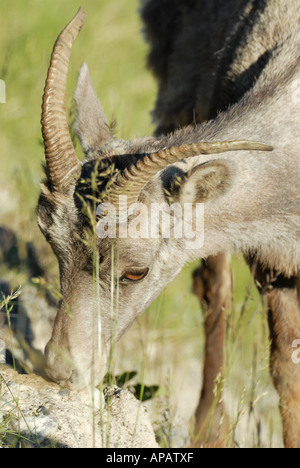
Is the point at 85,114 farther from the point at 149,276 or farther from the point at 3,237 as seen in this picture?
the point at 3,237

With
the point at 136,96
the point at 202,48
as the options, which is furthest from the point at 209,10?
the point at 136,96

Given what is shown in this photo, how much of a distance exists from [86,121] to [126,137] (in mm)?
1841

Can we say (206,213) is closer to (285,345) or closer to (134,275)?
(134,275)

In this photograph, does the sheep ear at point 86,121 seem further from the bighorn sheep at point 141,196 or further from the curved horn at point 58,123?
the curved horn at point 58,123

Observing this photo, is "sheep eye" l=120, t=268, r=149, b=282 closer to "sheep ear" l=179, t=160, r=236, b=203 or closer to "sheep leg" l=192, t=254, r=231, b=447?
"sheep ear" l=179, t=160, r=236, b=203

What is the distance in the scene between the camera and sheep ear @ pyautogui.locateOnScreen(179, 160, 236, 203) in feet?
13.5

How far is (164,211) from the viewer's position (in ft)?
14.8

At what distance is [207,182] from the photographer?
4281 millimetres

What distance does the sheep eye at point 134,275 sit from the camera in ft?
14.6

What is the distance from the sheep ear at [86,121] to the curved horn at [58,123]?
22.2 inches

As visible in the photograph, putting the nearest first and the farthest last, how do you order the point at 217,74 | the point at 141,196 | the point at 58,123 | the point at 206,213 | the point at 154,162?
1. the point at 154,162
2. the point at 58,123
3. the point at 141,196
4. the point at 206,213
5. the point at 217,74

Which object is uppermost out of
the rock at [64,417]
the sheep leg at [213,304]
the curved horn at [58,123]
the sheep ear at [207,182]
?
the curved horn at [58,123]

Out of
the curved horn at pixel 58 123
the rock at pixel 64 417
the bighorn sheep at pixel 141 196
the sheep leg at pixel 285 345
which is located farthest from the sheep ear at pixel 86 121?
the rock at pixel 64 417

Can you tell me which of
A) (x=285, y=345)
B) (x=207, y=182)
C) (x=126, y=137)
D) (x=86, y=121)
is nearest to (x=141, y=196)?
(x=207, y=182)
